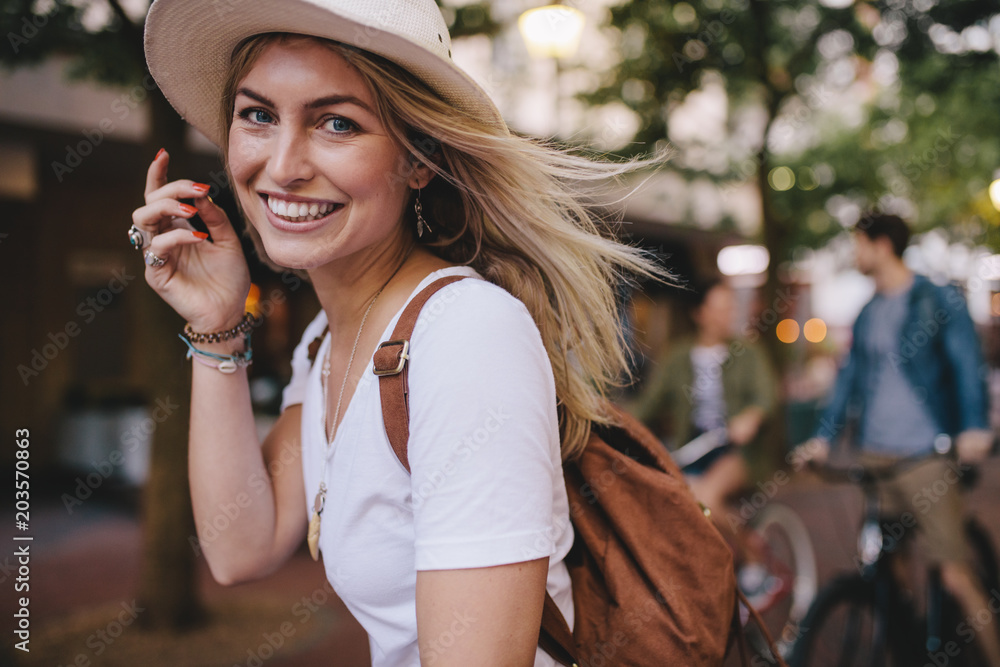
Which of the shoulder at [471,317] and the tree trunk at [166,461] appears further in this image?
the tree trunk at [166,461]

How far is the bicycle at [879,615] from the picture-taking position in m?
3.51

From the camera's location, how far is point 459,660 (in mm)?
998

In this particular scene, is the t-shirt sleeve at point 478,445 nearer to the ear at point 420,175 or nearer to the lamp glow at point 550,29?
the ear at point 420,175

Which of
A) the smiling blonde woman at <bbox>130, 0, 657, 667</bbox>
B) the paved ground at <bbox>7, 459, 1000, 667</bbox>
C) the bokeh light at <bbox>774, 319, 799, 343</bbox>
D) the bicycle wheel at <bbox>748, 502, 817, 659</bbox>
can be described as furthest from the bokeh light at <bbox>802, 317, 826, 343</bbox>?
the smiling blonde woman at <bbox>130, 0, 657, 667</bbox>

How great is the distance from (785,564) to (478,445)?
5155 millimetres

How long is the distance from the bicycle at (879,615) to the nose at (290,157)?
11.1 ft

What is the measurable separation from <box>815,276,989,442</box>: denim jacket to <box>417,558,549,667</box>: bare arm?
10.8 ft

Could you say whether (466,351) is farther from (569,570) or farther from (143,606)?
→ (143,606)

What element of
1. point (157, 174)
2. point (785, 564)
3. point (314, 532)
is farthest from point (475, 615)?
point (785, 564)

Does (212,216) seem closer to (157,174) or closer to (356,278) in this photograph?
(157,174)

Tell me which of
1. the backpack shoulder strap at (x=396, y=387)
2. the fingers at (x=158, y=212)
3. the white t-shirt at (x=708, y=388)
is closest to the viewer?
the backpack shoulder strap at (x=396, y=387)

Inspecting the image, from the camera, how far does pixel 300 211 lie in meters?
1.30

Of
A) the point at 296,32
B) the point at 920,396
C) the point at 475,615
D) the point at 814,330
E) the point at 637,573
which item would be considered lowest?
the point at 814,330

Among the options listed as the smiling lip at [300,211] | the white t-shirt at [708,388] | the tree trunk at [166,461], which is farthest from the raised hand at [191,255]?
the white t-shirt at [708,388]
